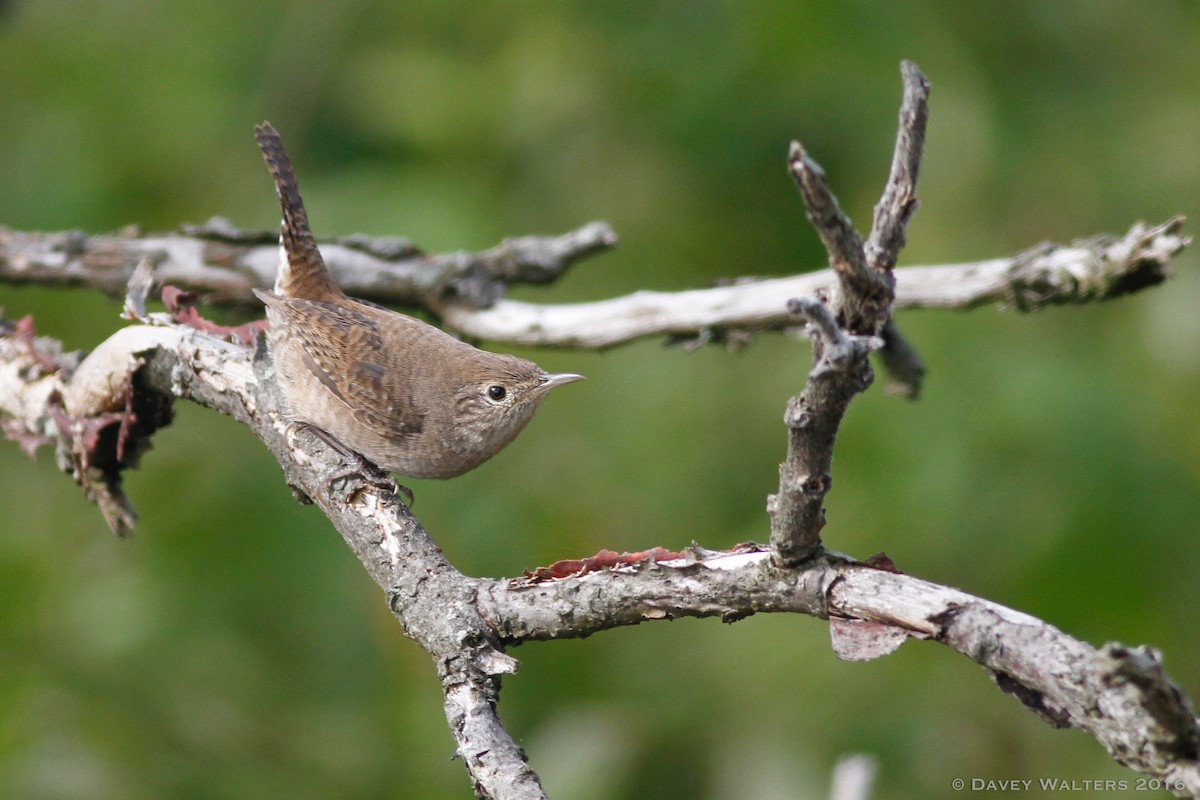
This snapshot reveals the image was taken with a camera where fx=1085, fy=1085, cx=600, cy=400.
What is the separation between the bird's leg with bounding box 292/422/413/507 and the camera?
129 inches

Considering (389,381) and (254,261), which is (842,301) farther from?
(254,261)

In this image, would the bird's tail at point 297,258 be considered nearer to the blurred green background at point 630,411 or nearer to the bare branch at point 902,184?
the blurred green background at point 630,411

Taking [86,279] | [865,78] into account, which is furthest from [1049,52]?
[86,279]

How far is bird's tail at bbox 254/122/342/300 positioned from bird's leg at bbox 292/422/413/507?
2.43 ft

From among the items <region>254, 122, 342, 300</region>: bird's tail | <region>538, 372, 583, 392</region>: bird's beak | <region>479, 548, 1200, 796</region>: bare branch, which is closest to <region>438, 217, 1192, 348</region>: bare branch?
<region>538, 372, 583, 392</region>: bird's beak

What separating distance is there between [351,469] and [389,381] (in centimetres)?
61

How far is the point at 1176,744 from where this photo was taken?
1.50 m

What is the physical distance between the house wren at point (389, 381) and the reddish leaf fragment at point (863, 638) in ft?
6.17

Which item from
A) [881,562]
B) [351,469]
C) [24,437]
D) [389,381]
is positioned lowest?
[881,562]

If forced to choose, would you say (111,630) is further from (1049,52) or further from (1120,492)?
(1049,52)

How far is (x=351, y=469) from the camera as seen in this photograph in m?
3.35

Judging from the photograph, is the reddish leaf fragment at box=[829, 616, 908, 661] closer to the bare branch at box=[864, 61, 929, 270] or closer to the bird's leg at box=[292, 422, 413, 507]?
the bare branch at box=[864, 61, 929, 270]

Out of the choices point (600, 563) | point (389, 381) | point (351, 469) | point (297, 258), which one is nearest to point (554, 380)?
point (389, 381)

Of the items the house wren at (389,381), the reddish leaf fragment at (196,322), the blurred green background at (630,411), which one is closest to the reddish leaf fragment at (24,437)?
the reddish leaf fragment at (196,322)
